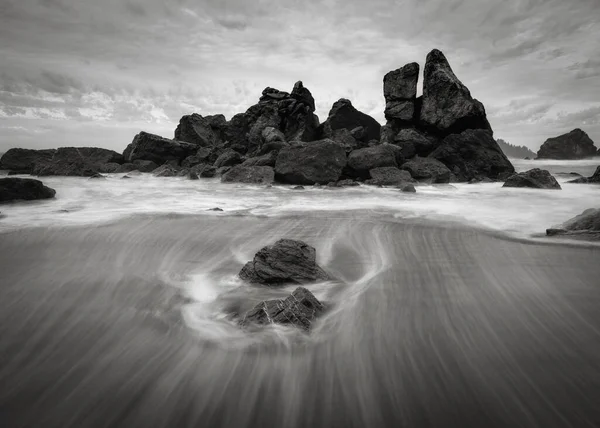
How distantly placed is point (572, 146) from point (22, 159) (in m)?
43.4

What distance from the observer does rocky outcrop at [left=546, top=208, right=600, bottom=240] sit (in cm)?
417

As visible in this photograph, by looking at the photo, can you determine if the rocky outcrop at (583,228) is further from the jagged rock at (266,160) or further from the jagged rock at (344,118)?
the jagged rock at (344,118)

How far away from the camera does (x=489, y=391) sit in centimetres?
187

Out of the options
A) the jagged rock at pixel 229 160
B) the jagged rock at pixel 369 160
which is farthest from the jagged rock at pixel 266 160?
the jagged rock at pixel 369 160

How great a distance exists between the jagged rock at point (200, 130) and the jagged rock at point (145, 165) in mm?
3655

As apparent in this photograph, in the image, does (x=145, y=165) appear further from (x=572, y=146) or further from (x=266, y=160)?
(x=572, y=146)

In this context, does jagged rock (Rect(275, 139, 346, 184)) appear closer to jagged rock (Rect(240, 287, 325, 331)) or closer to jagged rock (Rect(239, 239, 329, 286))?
jagged rock (Rect(239, 239, 329, 286))

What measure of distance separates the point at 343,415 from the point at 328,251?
2454 millimetres

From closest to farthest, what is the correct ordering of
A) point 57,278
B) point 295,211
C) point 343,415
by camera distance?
point 343,415 < point 57,278 < point 295,211

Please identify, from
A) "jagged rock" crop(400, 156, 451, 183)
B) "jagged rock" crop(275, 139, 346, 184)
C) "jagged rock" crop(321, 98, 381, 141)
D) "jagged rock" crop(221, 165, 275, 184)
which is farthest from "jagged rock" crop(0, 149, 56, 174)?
"jagged rock" crop(400, 156, 451, 183)

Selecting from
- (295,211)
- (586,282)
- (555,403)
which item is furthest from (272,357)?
(295,211)

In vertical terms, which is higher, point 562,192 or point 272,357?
point 562,192

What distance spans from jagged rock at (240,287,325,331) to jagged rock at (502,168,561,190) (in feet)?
33.3

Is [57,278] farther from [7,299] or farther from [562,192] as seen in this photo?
[562,192]
